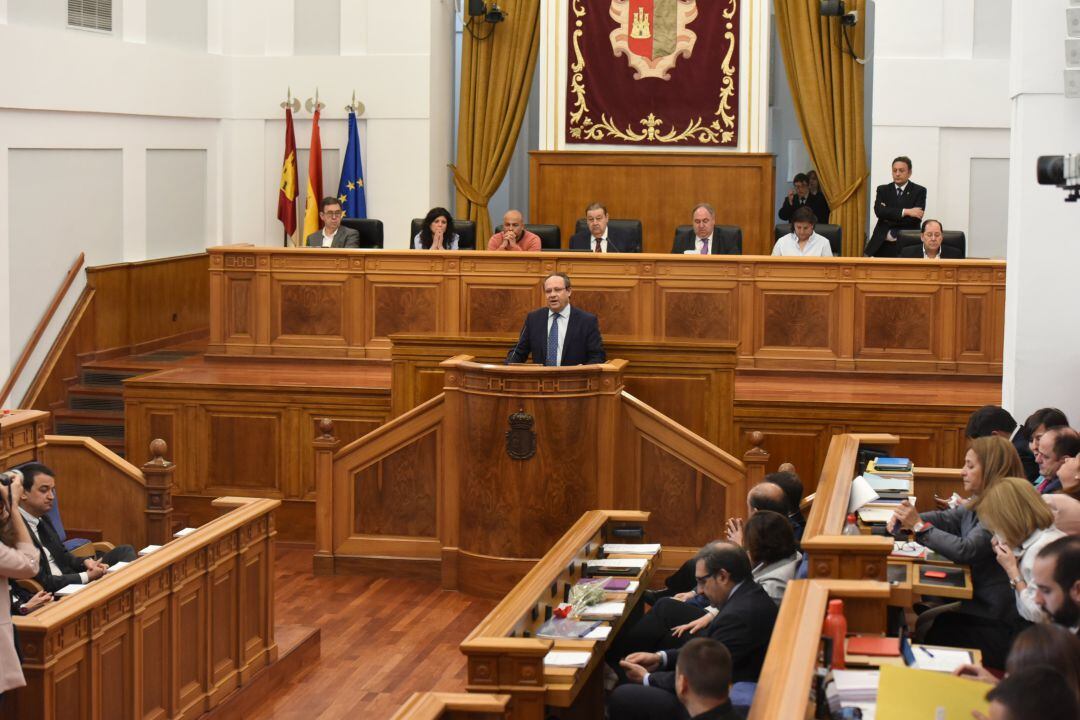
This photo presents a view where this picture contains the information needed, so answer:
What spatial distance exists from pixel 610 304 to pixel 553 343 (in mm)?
1734

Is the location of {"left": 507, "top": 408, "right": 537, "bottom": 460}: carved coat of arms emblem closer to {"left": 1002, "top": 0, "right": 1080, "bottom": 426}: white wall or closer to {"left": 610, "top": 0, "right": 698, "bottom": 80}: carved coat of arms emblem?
{"left": 1002, "top": 0, "right": 1080, "bottom": 426}: white wall

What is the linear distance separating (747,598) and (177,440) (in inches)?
220

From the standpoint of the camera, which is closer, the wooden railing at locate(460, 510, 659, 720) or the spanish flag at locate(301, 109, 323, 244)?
the wooden railing at locate(460, 510, 659, 720)

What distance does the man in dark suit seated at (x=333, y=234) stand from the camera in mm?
11227

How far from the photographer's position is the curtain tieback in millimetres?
13922

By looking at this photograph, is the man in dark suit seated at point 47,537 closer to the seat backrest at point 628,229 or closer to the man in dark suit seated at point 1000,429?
the man in dark suit seated at point 1000,429

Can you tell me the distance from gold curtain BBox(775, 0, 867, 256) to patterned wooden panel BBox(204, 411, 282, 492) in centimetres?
557

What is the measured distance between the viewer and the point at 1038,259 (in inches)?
316

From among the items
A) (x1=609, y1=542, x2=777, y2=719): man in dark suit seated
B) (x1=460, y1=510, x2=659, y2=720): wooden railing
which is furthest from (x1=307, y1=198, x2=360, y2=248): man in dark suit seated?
(x1=609, y1=542, x2=777, y2=719): man in dark suit seated

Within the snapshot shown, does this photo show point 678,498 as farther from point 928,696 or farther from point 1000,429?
point 928,696

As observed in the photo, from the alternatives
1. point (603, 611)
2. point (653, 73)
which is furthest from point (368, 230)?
point (603, 611)

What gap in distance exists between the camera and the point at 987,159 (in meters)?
12.9

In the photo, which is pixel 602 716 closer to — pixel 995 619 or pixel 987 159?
pixel 995 619

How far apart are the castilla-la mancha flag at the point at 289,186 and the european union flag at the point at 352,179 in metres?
0.42
